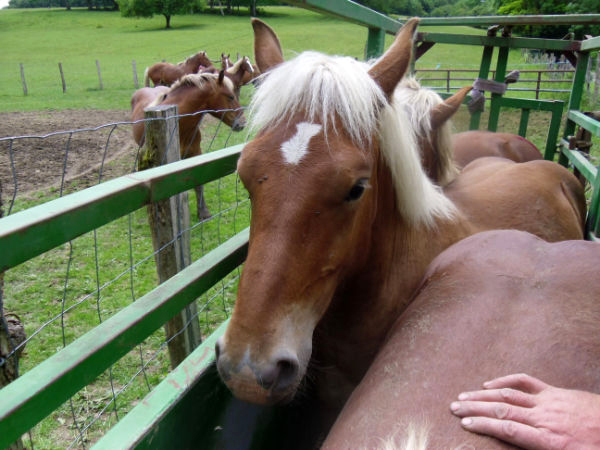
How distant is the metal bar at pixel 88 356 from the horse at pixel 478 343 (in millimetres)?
685

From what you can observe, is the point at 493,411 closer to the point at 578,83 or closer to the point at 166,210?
the point at 166,210

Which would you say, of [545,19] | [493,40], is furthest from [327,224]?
[493,40]

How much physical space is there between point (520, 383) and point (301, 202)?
786mm

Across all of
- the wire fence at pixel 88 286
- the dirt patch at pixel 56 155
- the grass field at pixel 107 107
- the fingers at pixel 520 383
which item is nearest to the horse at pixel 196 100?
the wire fence at pixel 88 286

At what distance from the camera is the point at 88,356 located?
1.20m

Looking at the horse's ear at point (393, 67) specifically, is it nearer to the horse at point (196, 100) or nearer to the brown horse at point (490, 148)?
the brown horse at point (490, 148)

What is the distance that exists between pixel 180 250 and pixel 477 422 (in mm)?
2126

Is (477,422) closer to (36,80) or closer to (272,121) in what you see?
(272,121)

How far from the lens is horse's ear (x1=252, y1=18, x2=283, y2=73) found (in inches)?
80.2

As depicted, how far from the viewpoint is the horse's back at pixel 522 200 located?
238cm

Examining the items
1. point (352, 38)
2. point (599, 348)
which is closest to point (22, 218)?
point (599, 348)

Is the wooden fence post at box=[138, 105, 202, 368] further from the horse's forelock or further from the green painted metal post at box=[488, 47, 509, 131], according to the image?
the green painted metal post at box=[488, 47, 509, 131]

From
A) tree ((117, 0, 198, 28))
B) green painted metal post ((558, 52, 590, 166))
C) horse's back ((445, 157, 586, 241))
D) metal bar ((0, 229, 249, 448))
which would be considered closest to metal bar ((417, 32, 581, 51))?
green painted metal post ((558, 52, 590, 166))

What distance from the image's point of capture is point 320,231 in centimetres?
146
